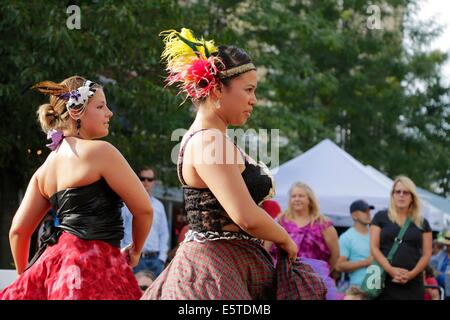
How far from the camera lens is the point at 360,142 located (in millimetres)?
25266

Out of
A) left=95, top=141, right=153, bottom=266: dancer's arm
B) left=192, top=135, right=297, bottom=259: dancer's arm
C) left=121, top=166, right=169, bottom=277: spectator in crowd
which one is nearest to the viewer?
left=192, top=135, right=297, bottom=259: dancer's arm

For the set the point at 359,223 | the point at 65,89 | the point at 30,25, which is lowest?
the point at 359,223

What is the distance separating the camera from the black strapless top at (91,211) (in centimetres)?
483

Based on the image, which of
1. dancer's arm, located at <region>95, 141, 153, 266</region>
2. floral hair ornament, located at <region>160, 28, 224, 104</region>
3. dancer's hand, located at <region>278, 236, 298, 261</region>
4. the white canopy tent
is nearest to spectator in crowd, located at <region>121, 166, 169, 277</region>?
the white canopy tent

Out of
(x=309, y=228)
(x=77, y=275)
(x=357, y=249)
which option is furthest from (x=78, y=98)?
(x=357, y=249)

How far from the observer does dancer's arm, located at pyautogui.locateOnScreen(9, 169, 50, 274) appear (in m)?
5.10

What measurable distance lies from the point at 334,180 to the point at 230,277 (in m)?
10.4

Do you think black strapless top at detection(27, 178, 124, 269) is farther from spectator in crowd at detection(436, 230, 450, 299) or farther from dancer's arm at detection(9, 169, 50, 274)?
spectator in crowd at detection(436, 230, 450, 299)

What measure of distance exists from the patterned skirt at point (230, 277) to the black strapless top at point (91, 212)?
0.80m

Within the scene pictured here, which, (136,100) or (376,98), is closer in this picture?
(136,100)

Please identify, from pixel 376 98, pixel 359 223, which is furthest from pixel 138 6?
pixel 376 98

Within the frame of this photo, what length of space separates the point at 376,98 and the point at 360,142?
124 centimetres

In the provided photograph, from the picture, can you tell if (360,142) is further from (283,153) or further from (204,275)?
(204,275)

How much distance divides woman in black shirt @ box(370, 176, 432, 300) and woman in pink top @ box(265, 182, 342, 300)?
421 mm
